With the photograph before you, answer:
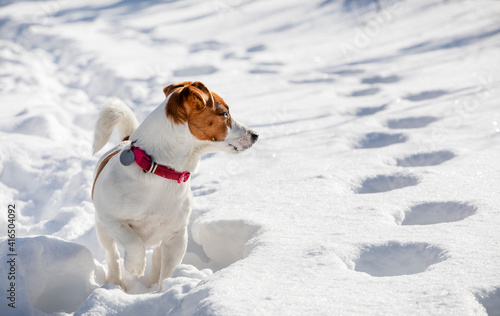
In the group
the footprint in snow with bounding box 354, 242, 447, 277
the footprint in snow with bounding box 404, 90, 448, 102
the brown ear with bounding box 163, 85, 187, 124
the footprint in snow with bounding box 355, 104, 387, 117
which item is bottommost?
the footprint in snow with bounding box 404, 90, 448, 102

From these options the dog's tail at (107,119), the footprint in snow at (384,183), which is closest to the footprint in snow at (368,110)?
the footprint in snow at (384,183)

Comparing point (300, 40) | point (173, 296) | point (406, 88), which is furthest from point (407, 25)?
point (173, 296)

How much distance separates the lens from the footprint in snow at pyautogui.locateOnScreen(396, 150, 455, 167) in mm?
4461

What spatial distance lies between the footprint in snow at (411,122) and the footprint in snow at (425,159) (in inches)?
47.7

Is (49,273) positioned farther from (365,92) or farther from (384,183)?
(365,92)

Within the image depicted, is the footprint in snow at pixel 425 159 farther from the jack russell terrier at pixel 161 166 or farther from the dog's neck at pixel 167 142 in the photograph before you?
the dog's neck at pixel 167 142

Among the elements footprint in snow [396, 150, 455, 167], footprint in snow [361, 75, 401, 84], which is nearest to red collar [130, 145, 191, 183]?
footprint in snow [396, 150, 455, 167]

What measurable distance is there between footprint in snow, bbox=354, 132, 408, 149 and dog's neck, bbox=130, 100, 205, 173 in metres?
2.87

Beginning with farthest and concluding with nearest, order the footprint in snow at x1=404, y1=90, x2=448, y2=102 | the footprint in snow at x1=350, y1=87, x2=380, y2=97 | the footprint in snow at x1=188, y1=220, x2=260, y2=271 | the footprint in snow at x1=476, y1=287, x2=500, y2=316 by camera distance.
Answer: the footprint in snow at x1=350, y1=87, x2=380, y2=97
the footprint in snow at x1=404, y1=90, x2=448, y2=102
the footprint in snow at x1=188, y1=220, x2=260, y2=271
the footprint in snow at x1=476, y1=287, x2=500, y2=316

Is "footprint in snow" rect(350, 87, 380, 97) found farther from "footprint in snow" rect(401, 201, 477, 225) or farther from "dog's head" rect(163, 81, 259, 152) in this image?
"dog's head" rect(163, 81, 259, 152)

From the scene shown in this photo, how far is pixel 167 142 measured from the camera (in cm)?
264

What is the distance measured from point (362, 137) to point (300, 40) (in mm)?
8198

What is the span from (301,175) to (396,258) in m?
1.69

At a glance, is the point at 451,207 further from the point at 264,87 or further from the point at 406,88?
the point at 264,87
